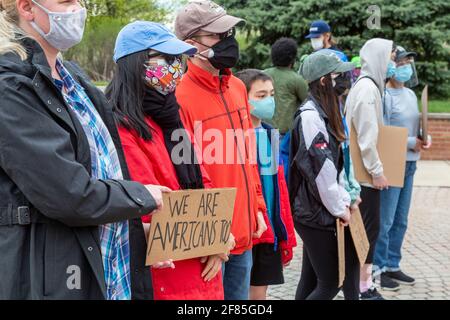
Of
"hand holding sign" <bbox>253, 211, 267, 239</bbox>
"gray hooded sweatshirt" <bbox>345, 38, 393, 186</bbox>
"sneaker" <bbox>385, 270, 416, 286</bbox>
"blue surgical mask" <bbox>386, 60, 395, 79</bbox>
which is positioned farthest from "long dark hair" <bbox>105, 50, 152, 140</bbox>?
"sneaker" <bbox>385, 270, 416, 286</bbox>

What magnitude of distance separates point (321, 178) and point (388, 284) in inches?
81.6

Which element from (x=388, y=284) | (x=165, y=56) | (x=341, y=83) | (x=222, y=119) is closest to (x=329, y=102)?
(x=341, y=83)

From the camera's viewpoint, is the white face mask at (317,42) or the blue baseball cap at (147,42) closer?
the blue baseball cap at (147,42)

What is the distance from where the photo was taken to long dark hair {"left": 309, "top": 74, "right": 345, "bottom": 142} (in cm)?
420

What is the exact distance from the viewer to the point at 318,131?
4066 millimetres

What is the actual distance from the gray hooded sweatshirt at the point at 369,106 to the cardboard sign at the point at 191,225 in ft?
7.61

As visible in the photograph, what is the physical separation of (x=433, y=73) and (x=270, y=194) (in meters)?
11.2

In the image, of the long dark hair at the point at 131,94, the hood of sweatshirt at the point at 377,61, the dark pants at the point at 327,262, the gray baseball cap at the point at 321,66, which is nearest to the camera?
the long dark hair at the point at 131,94

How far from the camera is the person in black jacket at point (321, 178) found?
4.07 metres

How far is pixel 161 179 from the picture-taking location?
2.90 metres

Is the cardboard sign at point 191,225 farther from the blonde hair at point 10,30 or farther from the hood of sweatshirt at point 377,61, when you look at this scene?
the hood of sweatshirt at point 377,61

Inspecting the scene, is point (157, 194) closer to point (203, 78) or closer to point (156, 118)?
point (156, 118)

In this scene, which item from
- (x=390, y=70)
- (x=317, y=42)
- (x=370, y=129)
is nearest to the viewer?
(x=370, y=129)

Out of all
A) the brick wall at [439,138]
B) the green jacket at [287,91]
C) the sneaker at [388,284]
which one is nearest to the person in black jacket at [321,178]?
the sneaker at [388,284]
